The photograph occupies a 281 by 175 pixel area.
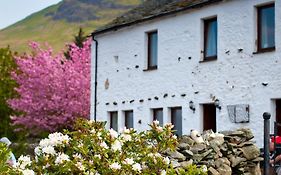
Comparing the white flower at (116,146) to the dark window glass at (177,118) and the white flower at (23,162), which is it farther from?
the dark window glass at (177,118)

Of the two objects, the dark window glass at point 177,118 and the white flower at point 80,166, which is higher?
the dark window glass at point 177,118

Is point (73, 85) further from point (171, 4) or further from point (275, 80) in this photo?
point (275, 80)

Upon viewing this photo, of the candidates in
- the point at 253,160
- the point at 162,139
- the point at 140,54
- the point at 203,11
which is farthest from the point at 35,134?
the point at 162,139

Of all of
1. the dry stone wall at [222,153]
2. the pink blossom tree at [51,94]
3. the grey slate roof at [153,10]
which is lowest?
the dry stone wall at [222,153]

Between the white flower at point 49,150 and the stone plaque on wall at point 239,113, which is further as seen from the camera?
the stone plaque on wall at point 239,113

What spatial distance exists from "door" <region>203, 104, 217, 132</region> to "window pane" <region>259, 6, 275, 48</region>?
2626 millimetres

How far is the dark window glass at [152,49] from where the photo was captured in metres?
21.9

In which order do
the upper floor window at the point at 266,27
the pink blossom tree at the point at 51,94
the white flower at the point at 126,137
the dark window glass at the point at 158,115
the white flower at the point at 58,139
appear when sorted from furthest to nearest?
the pink blossom tree at the point at 51,94 < the dark window glass at the point at 158,115 < the upper floor window at the point at 266,27 < the white flower at the point at 126,137 < the white flower at the point at 58,139

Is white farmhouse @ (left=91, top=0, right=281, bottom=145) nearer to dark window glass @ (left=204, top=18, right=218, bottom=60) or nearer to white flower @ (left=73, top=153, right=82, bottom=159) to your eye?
dark window glass @ (left=204, top=18, right=218, bottom=60)

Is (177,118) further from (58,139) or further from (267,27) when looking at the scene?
(58,139)

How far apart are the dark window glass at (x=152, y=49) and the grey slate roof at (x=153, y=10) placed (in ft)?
1.93

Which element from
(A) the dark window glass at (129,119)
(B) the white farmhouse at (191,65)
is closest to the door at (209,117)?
(B) the white farmhouse at (191,65)

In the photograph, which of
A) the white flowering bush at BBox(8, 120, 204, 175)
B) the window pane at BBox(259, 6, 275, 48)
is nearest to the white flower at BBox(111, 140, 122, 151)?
the white flowering bush at BBox(8, 120, 204, 175)

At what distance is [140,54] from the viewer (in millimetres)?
22219
